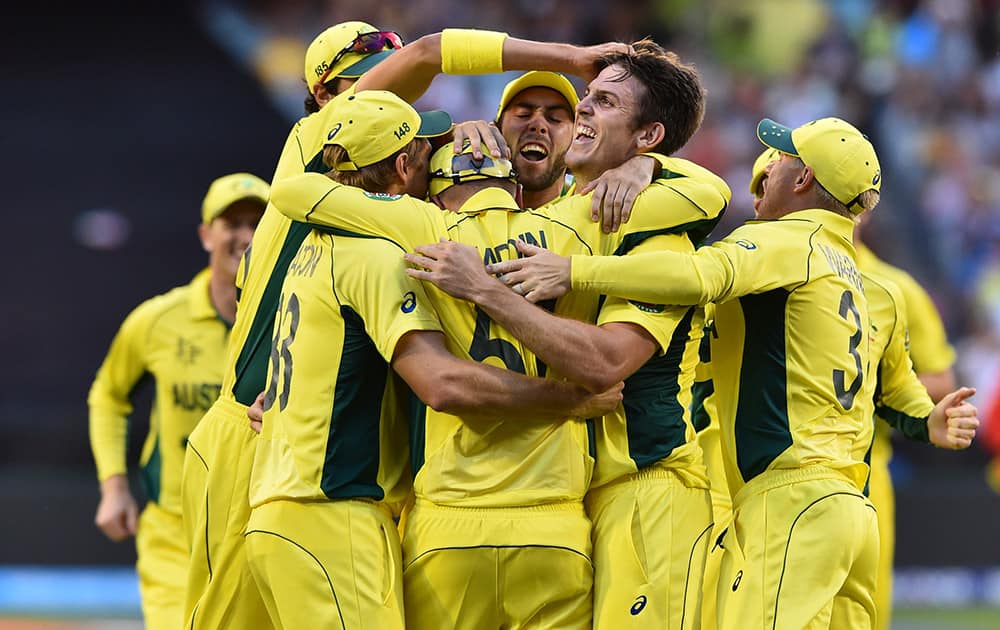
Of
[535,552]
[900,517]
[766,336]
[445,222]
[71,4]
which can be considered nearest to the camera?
[535,552]

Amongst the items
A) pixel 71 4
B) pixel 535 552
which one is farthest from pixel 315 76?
pixel 71 4

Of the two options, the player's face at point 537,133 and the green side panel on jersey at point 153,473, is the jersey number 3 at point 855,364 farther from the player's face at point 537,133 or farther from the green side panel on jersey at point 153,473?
the green side panel on jersey at point 153,473

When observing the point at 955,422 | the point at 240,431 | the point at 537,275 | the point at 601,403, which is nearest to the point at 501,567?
the point at 601,403

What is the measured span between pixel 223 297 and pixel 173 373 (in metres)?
0.46

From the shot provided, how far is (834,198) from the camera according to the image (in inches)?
198

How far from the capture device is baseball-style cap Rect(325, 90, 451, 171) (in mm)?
4441

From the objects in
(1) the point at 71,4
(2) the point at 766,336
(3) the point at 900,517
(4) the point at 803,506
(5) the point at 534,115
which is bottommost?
(3) the point at 900,517

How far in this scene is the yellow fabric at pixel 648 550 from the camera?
13.9ft

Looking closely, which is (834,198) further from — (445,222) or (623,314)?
(445,222)

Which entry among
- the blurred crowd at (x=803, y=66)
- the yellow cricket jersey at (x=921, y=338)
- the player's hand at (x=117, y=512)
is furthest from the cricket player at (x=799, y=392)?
the blurred crowd at (x=803, y=66)

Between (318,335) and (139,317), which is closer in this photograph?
(318,335)

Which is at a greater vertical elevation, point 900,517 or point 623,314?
point 623,314

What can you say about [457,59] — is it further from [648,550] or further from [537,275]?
[648,550]

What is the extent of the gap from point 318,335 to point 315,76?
1685 millimetres
